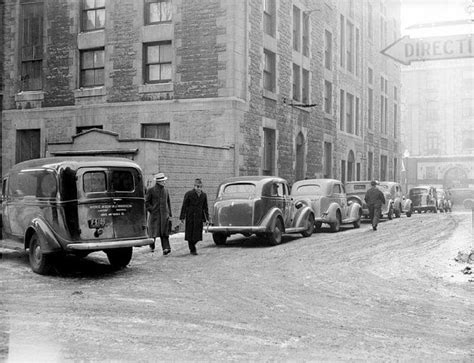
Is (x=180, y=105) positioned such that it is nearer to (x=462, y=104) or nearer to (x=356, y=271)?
(x=356, y=271)

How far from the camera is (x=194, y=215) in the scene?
12.9 meters

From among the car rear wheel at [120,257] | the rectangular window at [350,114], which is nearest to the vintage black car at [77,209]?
the car rear wheel at [120,257]

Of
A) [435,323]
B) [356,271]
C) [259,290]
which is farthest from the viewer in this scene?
[356,271]

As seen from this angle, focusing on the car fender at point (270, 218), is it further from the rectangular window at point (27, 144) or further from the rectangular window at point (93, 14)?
the rectangular window at point (27, 144)

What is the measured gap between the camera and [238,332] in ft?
19.4

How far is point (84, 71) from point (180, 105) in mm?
4172

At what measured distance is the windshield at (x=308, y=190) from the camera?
734 inches

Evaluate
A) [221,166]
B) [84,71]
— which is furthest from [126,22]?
[221,166]

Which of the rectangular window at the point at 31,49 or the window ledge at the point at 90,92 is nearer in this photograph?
the window ledge at the point at 90,92

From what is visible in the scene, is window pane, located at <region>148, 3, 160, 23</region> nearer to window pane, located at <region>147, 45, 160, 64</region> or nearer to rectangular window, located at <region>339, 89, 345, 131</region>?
window pane, located at <region>147, 45, 160, 64</region>

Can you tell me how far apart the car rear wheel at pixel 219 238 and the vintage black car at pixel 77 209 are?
4.12m

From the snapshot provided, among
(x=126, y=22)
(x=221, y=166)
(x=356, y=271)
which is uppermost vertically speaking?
(x=126, y=22)

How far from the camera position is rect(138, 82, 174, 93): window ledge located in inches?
791

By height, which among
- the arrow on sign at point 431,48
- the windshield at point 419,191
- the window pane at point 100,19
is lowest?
the windshield at point 419,191
